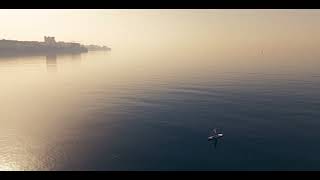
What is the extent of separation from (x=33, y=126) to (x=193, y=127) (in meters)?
43.1

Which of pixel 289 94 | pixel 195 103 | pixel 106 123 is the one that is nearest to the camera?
pixel 106 123

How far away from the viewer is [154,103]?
326 feet

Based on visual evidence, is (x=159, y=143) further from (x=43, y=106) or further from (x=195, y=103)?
(x=43, y=106)

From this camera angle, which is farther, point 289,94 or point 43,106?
point 289,94

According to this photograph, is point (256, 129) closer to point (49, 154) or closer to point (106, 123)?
point (106, 123)
